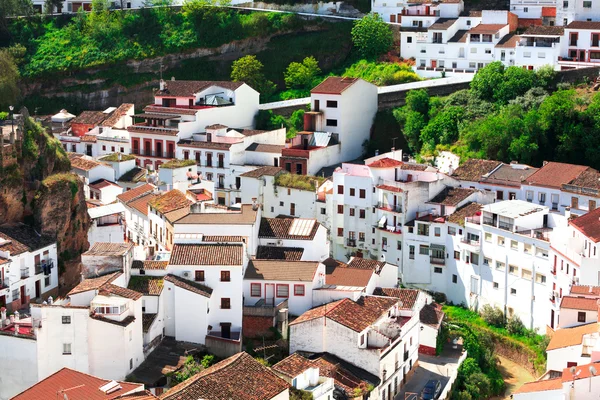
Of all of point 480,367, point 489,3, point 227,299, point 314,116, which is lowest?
point 480,367

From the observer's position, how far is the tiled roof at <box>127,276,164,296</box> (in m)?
49.1

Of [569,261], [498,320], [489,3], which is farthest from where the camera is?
[489,3]

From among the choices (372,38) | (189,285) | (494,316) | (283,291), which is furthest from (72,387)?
(372,38)

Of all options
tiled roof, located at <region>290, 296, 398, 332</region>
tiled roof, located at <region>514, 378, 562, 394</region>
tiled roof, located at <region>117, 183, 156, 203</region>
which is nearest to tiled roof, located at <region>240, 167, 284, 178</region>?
tiled roof, located at <region>117, 183, 156, 203</region>

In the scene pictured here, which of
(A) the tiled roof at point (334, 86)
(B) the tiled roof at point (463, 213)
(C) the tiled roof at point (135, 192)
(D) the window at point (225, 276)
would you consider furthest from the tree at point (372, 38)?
(D) the window at point (225, 276)

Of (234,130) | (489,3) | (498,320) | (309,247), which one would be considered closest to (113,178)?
(234,130)

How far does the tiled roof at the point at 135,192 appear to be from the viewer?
65.2 m

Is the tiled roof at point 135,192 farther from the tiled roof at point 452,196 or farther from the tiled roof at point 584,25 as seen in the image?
the tiled roof at point 584,25

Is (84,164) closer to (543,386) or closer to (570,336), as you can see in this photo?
(570,336)

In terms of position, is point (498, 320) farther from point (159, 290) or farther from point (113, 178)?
point (113, 178)

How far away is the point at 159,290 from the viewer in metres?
49.2

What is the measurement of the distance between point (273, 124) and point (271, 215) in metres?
13.4

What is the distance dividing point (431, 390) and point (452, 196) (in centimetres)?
1417

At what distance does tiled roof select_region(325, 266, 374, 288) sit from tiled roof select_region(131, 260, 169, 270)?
6.82m
